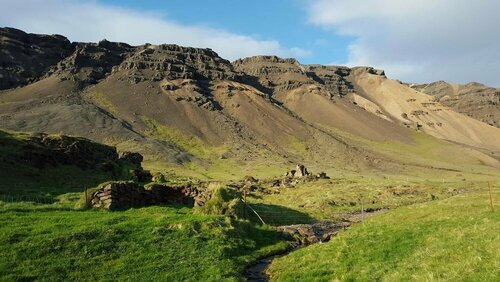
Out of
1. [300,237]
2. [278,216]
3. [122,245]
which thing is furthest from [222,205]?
[122,245]

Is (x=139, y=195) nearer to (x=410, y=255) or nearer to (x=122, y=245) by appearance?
(x=122, y=245)

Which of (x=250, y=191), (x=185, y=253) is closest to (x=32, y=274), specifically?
(x=185, y=253)

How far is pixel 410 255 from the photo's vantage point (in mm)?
23688

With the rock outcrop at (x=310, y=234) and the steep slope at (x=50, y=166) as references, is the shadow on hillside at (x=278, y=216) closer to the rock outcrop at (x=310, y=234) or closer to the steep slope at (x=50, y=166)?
the rock outcrop at (x=310, y=234)

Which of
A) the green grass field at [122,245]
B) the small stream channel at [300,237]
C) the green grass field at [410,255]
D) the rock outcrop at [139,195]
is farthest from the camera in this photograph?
the rock outcrop at [139,195]

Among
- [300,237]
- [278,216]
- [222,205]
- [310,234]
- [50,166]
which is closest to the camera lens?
[300,237]

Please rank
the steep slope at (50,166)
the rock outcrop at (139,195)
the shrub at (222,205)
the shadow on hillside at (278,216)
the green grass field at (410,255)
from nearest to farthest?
1. the green grass field at (410,255)
2. the rock outcrop at (139,195)
3. the shrub at (222,205)
4. the steep slope at (50,166)
5. the shadow on hillside at (278,216)

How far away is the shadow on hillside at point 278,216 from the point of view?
50000 millimetres

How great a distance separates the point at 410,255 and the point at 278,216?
102 feet

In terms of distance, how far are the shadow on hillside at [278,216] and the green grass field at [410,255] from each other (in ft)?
58.4

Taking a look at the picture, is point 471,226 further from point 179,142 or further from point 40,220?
point 179,142

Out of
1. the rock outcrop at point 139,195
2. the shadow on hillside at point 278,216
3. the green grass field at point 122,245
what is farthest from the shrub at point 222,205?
the green grass field at point 122,245

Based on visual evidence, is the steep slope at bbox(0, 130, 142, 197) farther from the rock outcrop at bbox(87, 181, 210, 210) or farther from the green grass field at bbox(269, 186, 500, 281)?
the green grass field at bbox(269, 186, 500, 281)

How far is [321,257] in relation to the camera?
27547 mm
